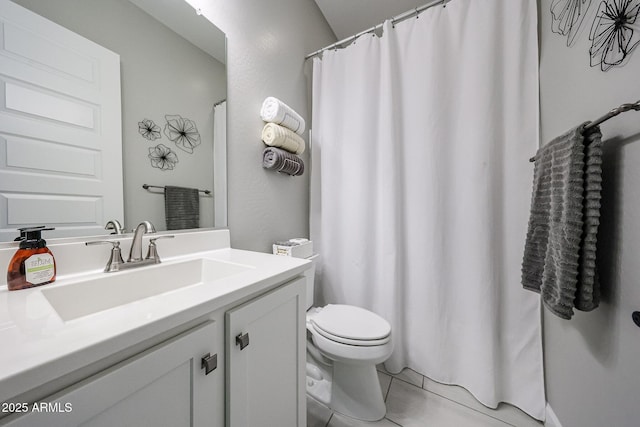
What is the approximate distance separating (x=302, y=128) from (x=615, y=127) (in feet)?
4.22

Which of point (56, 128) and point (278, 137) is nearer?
point (56, 128)

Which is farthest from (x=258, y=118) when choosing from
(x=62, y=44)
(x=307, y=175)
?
(x=62, y=44)

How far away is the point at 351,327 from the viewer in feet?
3.51

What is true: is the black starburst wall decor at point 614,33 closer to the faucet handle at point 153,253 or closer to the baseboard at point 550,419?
the baseboard at point 550,419

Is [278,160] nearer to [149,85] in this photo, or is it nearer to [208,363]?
[149,85]

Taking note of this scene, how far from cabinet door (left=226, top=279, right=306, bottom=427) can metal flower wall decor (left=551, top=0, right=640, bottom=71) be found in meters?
1.21

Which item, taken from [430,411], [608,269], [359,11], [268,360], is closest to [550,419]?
[430,411]

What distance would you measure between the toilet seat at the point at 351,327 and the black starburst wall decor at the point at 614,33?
4.04ft

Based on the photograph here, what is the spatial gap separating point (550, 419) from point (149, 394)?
157 cm

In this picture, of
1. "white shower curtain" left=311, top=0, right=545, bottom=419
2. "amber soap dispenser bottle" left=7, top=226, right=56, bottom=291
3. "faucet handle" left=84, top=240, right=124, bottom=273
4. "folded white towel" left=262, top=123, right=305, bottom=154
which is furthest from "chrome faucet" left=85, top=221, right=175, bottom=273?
"white shower curtain" left=311, top=0, right=545, bottom=419

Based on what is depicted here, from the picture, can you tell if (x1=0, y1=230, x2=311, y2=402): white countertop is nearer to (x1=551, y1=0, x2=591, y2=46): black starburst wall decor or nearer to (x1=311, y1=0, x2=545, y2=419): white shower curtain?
(x1=311, y1=0, x2=545, y2=419): white shower curtain

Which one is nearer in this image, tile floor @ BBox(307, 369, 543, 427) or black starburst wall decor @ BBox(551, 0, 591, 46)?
black starburst wall decor @ BBox(551, 0, 591, 46)

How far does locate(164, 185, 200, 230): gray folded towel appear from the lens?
3.01 ft

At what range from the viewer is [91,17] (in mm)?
714
